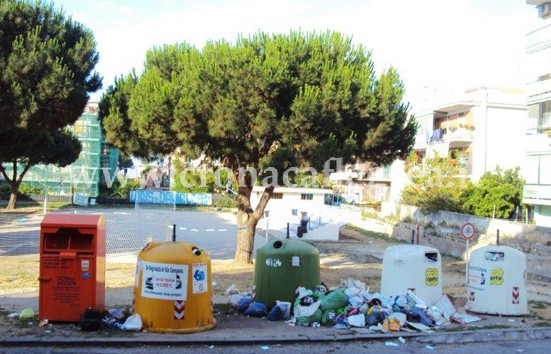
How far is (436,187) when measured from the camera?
32750 millimetres

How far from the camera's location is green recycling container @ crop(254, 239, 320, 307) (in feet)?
31.3

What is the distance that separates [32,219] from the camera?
109ft

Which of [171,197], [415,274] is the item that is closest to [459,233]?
[415,274]

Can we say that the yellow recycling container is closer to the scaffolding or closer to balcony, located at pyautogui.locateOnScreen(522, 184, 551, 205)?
balcony, located at pyautogui.locateOnScreen(522, 184, 551, 205)

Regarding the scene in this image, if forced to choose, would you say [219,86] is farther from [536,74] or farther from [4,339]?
[536,74]

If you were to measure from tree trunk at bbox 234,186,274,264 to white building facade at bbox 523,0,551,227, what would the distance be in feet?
56.0

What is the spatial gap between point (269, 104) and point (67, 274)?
780 centimetres

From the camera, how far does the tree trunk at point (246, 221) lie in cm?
1705

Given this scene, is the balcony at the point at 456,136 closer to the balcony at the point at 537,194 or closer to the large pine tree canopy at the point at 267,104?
the balcony at the point at 537,194

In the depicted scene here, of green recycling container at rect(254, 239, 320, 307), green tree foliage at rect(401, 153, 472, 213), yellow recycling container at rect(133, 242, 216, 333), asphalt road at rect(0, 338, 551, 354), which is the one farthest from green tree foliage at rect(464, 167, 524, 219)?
yellow recycling container at rect(133, 242, 216, 333)

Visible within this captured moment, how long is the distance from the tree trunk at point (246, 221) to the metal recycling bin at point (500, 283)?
7827mm

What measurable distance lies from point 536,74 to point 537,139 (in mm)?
3445

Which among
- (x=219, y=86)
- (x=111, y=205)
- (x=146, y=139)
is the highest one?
(x=219, y=86)

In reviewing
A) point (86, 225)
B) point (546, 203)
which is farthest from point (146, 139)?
point (546, 203)
